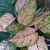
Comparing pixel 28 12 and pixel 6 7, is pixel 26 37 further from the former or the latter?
pixel 6 7

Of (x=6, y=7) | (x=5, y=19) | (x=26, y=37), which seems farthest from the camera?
(x=6, y=7)

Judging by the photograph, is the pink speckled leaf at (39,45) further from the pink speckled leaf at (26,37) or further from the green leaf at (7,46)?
the green leaf at (7,46)

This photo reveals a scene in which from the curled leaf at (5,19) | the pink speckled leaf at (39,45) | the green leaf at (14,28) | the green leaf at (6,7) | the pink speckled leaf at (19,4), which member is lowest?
the pink speckled leaf at (39,45)

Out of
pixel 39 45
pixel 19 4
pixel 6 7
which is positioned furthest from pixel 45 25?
pixel 6 7

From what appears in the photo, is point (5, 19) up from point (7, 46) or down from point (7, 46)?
up

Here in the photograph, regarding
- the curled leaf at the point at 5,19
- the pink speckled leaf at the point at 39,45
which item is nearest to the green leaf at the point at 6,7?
the curled leaf at the point at 5,19
